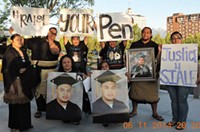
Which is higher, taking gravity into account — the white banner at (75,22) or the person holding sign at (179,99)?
the white banner at (75,22)

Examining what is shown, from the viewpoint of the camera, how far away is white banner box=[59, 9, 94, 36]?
4406mm

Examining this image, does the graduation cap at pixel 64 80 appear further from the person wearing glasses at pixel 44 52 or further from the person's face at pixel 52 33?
the person's face at pixel 52 33

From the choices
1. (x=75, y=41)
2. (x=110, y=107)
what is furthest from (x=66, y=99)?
(x=75, y=41)

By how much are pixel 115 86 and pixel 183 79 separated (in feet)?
3.32

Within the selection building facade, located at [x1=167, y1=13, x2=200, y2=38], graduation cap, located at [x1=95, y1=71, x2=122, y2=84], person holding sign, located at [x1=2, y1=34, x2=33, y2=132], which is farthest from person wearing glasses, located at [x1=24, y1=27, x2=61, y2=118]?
building facade, located at [x1=167, y1=13, x2=200, y2=38]

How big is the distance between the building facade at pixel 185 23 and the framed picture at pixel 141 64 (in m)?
76.0

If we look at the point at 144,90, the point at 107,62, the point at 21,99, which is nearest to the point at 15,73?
the point at 21,99

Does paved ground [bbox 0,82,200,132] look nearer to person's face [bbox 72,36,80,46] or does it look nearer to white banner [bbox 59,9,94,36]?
person's face [bbox 72,36,80,46]

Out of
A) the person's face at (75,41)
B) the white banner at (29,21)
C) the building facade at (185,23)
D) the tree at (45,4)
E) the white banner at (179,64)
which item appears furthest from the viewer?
the building facade at (185,23)

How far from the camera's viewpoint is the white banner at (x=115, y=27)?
4102 mm

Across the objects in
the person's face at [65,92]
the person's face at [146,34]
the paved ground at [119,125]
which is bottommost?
the paved ground at [119,125]

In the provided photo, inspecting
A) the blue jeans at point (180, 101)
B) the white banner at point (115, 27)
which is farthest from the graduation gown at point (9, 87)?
the blue jeans at point (180, 101)

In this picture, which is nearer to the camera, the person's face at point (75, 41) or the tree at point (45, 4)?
the person's face at point (75, 41)

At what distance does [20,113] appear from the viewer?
140 inches
